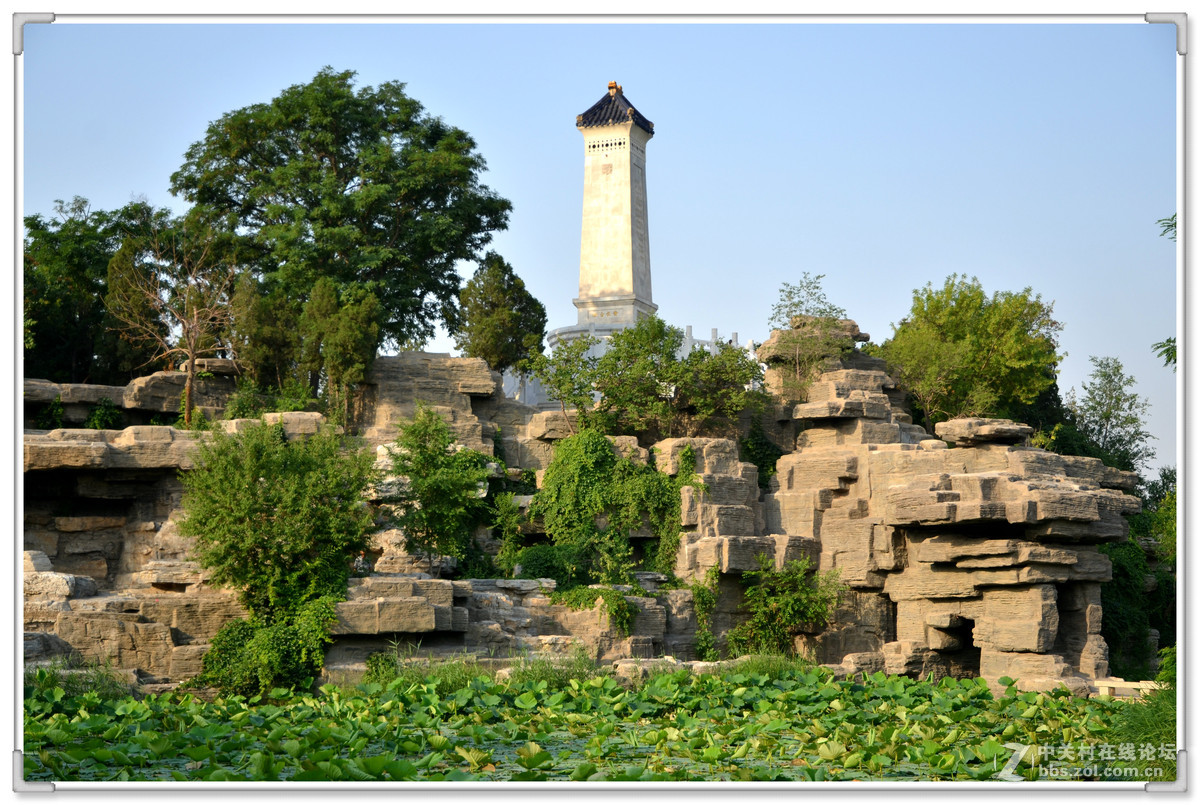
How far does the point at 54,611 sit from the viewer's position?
13.0 meters

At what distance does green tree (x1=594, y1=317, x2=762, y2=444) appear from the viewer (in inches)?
804

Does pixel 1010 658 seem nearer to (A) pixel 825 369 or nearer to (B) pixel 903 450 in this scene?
(B) pixel 903 450

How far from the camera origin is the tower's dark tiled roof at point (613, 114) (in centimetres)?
3059

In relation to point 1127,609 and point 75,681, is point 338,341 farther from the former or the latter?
point 1127,609

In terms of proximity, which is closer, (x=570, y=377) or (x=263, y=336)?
(x=570, y=377)

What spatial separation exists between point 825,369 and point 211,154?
12678 mm

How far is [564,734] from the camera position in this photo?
31.0ft

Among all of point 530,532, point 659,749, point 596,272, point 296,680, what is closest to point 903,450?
point 530,532

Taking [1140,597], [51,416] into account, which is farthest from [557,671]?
[1140,597]

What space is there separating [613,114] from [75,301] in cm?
1414

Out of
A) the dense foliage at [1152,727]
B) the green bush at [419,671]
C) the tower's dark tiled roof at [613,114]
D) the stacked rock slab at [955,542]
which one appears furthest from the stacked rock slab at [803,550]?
the tower's dark tiled roof at [613,114]

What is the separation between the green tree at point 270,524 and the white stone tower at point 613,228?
50.5ft

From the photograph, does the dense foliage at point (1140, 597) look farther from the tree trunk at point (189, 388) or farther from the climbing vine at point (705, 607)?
the tree trunk at point (189, 388)
